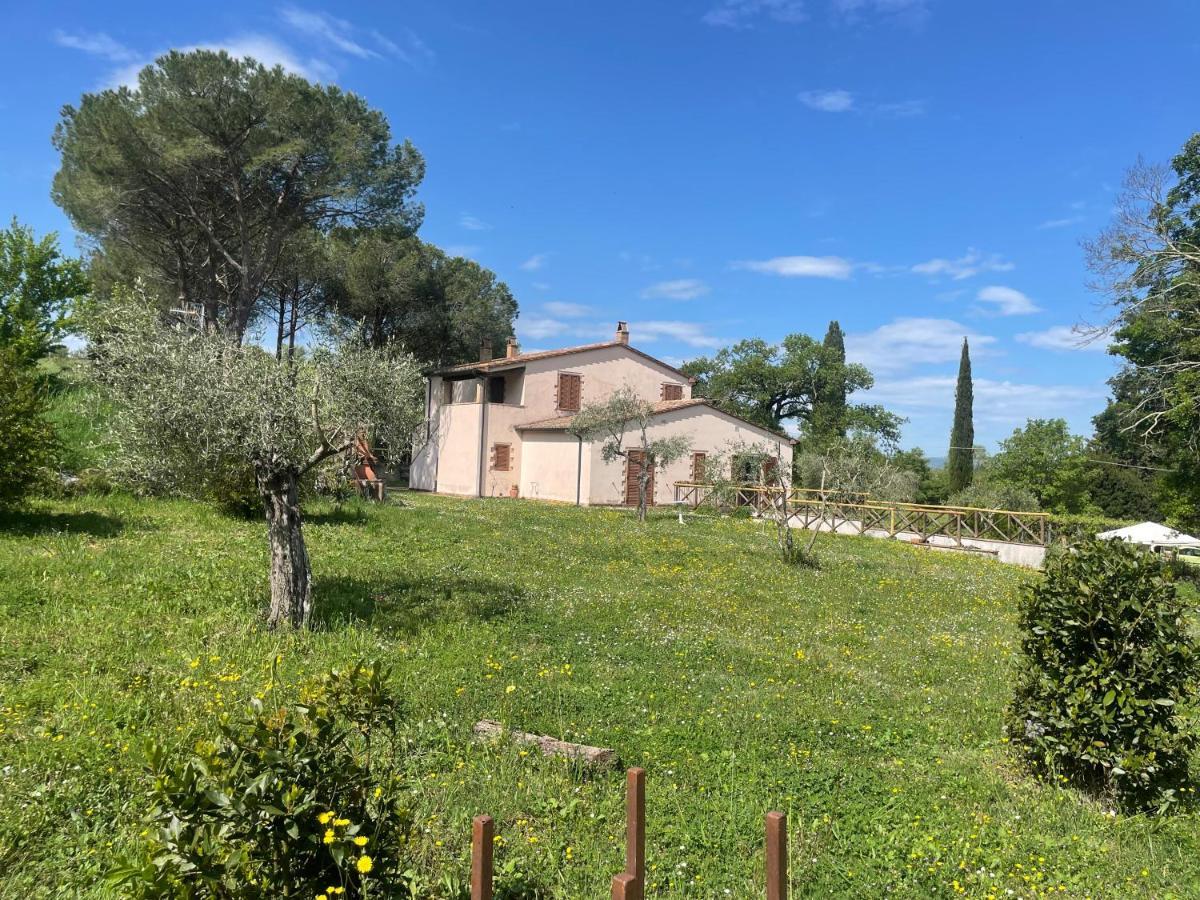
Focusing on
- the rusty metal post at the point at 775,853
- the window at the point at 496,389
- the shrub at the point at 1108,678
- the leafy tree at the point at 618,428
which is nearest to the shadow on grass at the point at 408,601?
the shrub at the point at 1108,678

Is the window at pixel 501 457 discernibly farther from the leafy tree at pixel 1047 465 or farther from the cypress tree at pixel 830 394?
the leafy tree at pixel 1047 465

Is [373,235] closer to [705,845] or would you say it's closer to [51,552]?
[51,552]

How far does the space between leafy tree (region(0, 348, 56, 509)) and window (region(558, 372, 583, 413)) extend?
22553 mm

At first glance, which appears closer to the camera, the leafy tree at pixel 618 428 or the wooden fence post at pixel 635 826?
the wooden fence post at pixel 635 826

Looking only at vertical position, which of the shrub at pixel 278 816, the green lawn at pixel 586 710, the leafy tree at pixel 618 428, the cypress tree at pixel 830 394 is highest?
the cypress tree at pixel 830 394

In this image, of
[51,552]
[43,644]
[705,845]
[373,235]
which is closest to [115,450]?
[51,552]

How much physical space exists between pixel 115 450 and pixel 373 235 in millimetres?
23826

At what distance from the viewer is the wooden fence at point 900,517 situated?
73.5 feet

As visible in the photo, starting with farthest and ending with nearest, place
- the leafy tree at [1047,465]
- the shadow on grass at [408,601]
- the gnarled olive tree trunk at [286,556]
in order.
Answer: the leafy tree at [1047,465], the shadow on grass at [408,601], the gnarled olive tree trunk at [286,556]

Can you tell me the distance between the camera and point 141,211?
2555cm

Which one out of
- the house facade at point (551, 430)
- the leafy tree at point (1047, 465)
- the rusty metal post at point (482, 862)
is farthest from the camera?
the leafy tree at point (1047, 465)

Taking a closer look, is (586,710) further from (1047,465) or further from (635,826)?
(1047,465)

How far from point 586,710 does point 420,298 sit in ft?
122

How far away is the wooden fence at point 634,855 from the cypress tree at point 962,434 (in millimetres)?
56601
